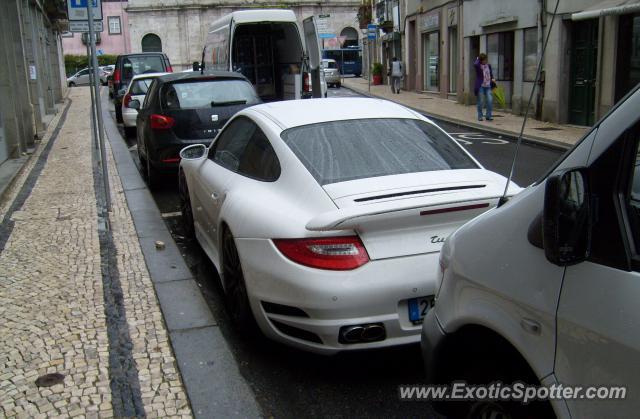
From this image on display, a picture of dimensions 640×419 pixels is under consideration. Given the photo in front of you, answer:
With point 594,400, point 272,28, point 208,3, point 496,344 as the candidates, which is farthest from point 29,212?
point 208,3

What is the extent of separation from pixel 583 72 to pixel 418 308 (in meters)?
15.6

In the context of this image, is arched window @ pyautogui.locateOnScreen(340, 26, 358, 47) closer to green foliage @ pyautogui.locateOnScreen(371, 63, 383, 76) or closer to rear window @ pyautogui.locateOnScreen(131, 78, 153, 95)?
green foliage @ pyautogui.locateOnScreen(371, 63, 383, 76)

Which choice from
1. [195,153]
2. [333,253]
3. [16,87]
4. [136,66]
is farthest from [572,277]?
[136,66]

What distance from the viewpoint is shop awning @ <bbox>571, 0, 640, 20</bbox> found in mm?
14262

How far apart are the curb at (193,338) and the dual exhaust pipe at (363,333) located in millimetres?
612

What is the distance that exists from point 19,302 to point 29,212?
372cm

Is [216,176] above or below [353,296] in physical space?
above

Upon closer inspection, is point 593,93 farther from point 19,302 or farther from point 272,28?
point 19,302

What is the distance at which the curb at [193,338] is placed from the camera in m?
3.83

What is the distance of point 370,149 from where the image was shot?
4715mm

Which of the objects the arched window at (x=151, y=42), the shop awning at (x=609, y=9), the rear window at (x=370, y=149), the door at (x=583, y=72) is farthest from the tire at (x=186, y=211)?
the arched window at (x=151, y=42)

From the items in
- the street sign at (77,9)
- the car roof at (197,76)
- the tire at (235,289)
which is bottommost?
the tire at (235,289)

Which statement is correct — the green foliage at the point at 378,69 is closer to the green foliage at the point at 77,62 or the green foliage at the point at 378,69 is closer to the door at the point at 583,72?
the door at the point at 583,72

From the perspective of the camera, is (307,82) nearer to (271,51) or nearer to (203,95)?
(271,51)
